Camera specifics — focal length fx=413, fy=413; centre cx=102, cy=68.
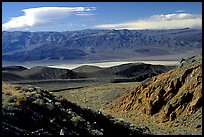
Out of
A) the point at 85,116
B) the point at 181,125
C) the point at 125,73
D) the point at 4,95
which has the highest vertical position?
the point at 4,95

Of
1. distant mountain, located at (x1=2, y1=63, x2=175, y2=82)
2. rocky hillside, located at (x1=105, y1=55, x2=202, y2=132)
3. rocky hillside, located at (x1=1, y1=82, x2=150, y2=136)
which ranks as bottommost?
distant mountain, located at (x1=2, y1=63, x2=175, y2=82)

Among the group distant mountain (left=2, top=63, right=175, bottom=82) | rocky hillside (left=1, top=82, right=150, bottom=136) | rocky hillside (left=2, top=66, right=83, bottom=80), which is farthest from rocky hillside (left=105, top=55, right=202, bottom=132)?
distant mountain (left=2, top=63, right=175, bottom=82)

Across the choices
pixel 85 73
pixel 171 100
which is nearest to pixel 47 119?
pixel 171 100

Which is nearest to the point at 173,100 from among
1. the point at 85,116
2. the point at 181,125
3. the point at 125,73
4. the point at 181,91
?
the point at 181,91

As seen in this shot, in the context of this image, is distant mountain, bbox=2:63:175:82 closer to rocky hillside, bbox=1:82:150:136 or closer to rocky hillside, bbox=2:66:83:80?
Result: rocky hillside, bbox=2:66:83:80

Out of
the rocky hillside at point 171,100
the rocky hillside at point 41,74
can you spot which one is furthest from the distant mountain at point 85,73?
the rocky hillside at point 171,100

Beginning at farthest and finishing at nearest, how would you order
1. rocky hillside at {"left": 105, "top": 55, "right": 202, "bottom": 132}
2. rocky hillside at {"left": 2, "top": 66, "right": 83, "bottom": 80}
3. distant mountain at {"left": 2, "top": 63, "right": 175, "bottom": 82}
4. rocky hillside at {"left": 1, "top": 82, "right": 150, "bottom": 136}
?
distant mountain at {"left": 2, "top": 63, "right": 175, "bottom": 82} < rocky hillside at {"left": 2, "top": 66, "right": 83, "bottom": 80} < rocky hillside at {"left": 105, "top": 55, "right": 202, "bottom": 132} < rocky hillside at {"left": 1, "top": 82, "right": 150, "bottom": 136}

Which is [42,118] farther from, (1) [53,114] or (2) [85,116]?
(2) [85,116]
